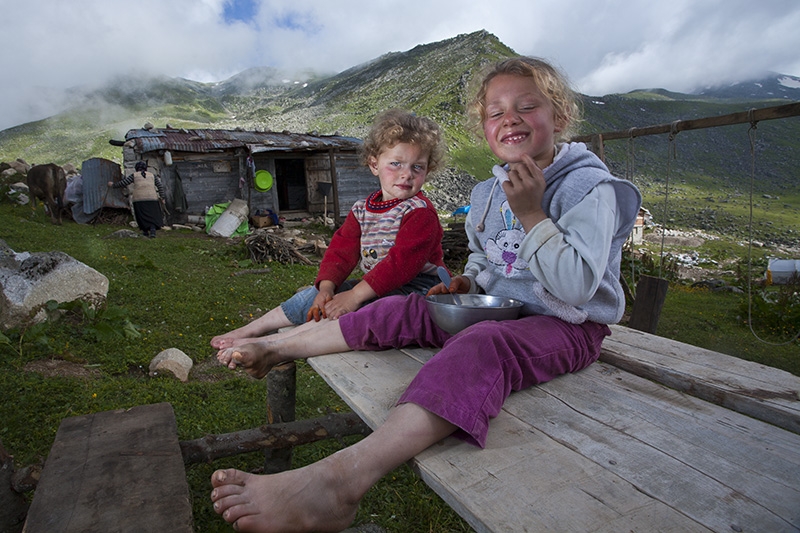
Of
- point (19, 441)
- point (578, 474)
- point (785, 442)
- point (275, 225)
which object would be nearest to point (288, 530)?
point (578, 474)

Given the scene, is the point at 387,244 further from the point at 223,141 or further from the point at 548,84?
the point at 223,141

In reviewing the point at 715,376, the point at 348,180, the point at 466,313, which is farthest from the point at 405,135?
the point at 348,180

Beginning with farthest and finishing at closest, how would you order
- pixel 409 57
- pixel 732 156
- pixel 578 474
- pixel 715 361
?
pixel 409 57, pixel 732 156, pixel 715 361, pixel 578 474

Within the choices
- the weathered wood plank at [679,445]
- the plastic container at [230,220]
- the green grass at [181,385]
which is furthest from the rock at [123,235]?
the weathered wood plank at [679,445]

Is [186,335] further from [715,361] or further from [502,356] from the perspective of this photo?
[715,361]

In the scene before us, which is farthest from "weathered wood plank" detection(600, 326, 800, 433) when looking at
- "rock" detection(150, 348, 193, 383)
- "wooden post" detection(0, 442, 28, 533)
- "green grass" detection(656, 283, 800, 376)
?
"green grass" detection(656, 283, 800, 376)

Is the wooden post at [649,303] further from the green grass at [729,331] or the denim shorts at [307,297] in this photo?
the green grass at [729,331]

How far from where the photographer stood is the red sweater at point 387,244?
2486 mm

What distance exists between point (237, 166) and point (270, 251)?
6.99 m

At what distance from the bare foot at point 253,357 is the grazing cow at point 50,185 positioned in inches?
491

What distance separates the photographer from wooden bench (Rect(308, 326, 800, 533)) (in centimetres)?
105

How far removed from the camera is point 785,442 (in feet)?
4.48

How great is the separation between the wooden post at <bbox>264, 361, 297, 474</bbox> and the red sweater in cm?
59

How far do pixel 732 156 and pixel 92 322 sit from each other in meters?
64.9
